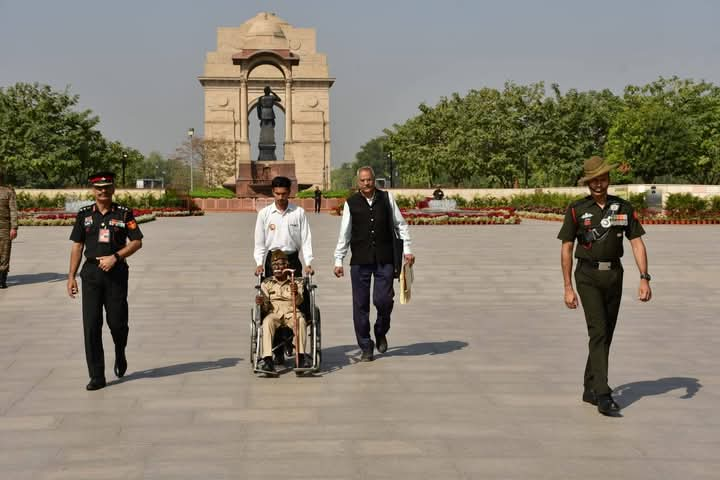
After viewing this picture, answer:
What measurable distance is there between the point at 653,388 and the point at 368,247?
2.66 m

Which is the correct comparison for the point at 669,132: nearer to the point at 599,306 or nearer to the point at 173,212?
the point at 173,212

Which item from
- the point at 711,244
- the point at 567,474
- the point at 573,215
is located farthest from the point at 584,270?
the point at 711,244

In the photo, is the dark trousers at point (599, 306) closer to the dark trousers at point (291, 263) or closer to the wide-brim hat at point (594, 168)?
the wide-brim hat at point (594, 168)

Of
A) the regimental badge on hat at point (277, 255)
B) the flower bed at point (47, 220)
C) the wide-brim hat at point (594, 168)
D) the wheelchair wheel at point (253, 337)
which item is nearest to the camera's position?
the wide-brim hat at point (594, 168)

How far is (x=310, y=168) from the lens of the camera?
10381cm

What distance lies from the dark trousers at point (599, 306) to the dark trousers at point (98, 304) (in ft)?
11.5

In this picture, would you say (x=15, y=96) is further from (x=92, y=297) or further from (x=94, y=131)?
(x=92, y=297)

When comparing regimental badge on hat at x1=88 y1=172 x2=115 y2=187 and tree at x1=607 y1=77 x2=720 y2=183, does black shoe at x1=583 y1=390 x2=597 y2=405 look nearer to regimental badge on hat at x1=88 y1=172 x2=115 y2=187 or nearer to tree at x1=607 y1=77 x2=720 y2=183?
regimental badge on hat at x1=88 y1=172 x2=115 y2=187

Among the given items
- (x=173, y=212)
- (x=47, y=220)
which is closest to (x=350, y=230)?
(x=47, y=220)

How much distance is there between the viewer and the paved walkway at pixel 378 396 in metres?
5.45

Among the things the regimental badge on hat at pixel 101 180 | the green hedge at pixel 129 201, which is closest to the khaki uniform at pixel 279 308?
the regimental badge on hat at pixel 101 180

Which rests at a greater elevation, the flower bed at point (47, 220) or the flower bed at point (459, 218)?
the flower bed at point (459, 218)

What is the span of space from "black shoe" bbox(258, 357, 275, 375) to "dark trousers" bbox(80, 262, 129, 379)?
116 centimetres

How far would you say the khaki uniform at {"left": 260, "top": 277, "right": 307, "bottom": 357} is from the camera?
26.1 feet
